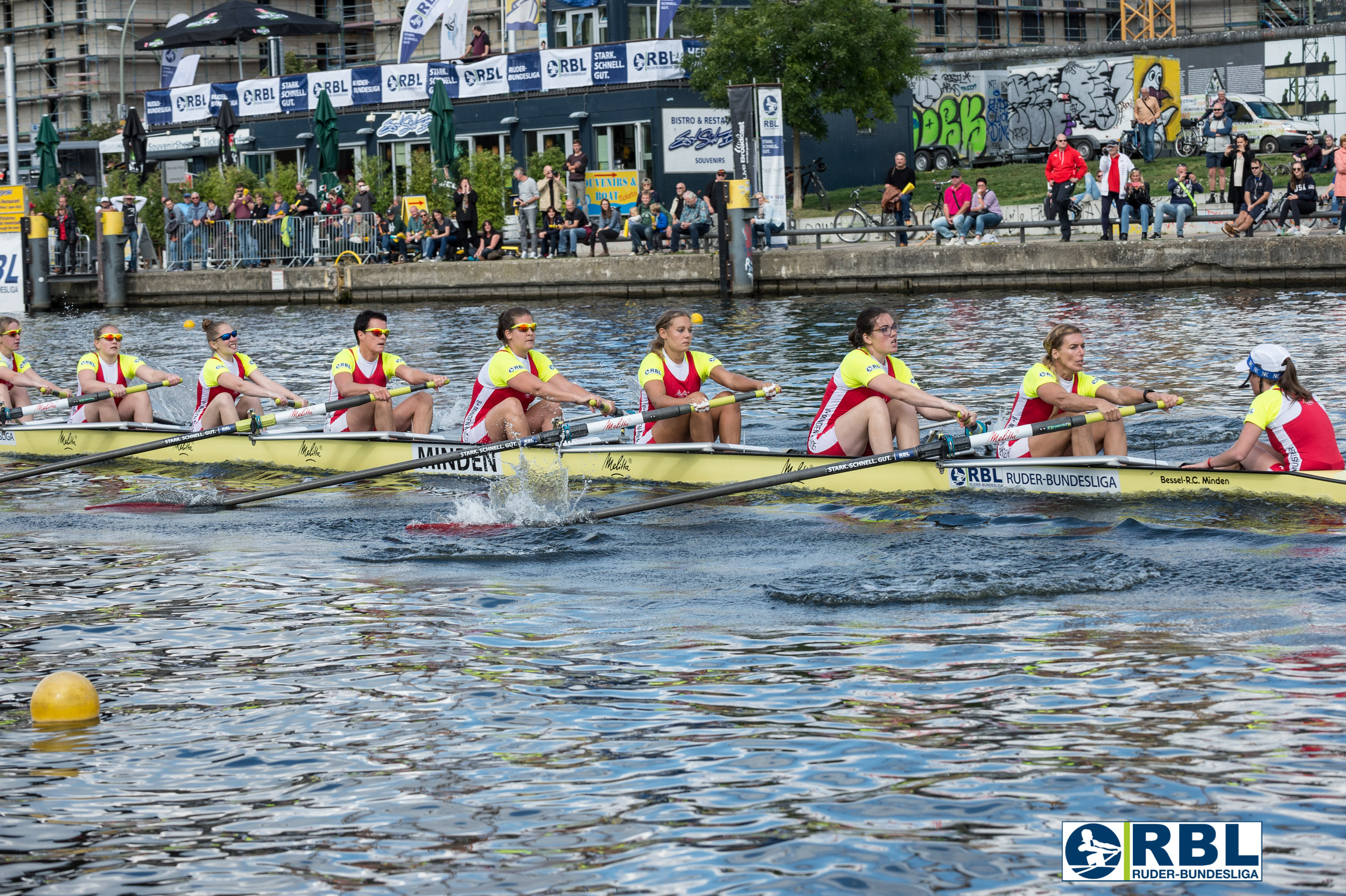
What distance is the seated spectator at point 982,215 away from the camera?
29359mm

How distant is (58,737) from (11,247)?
34390mm

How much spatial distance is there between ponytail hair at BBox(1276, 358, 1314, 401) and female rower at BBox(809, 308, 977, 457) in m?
2.25

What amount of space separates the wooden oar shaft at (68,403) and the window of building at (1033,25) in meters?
61.1

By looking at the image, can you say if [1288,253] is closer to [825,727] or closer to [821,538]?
[821,538]

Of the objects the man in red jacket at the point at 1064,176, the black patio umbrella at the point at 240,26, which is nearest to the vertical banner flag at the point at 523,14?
the black patio umbrella at the point at 240,26

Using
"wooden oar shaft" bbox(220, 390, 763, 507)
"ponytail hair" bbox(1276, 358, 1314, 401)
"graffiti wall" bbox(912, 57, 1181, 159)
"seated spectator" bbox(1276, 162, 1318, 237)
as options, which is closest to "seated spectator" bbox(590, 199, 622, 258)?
"graffiti wall" bbox(912, 57, 1181, 159)

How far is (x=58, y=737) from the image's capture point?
24.4ft

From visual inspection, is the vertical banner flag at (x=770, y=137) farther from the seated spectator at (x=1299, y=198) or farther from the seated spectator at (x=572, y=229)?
the seated spectator at (x=1299, y=198)

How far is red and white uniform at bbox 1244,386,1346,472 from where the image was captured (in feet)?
35.2

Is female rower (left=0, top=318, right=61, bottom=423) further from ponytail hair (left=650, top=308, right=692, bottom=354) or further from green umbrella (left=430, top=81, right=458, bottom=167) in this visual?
green umbrella (left=430, top=81, right=458, bottom=167)

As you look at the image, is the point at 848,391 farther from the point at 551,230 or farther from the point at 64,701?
the point at 551,230

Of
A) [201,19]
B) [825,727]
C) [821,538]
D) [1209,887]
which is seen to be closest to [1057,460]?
[821,538]

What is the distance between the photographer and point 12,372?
694 inches

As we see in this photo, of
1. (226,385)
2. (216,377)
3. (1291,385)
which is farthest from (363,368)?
(1291,385)
